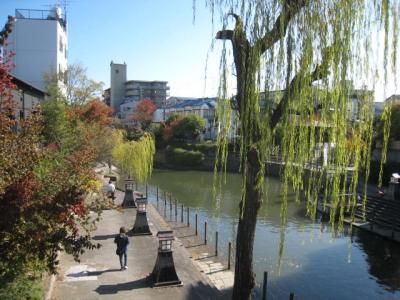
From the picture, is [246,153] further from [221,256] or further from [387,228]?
[387,228]

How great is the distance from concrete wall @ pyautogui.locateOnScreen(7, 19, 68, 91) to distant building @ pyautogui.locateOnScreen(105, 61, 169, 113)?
71.1 meters

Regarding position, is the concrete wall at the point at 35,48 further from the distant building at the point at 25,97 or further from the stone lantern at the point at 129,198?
the stone lantern at the point at 129,198

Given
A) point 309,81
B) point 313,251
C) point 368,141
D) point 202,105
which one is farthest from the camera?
point 202,105

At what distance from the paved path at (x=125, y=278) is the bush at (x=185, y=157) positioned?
1548 inches

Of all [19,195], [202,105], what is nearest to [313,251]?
[19,195]

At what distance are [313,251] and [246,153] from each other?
12998 mm

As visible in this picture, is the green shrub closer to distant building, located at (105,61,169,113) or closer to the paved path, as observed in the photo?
the paved path

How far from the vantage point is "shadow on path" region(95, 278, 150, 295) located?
34.5ft

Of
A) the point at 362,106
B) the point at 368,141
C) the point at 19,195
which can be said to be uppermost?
the point at 362,106

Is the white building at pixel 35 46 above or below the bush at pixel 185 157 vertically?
above

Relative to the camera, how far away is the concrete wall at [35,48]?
35.2 meters

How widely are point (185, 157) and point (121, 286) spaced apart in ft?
145

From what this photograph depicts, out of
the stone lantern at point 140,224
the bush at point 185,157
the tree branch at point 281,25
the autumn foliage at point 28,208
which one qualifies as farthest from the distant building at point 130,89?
the tree branch at point 281,25

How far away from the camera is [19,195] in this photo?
6051mm
